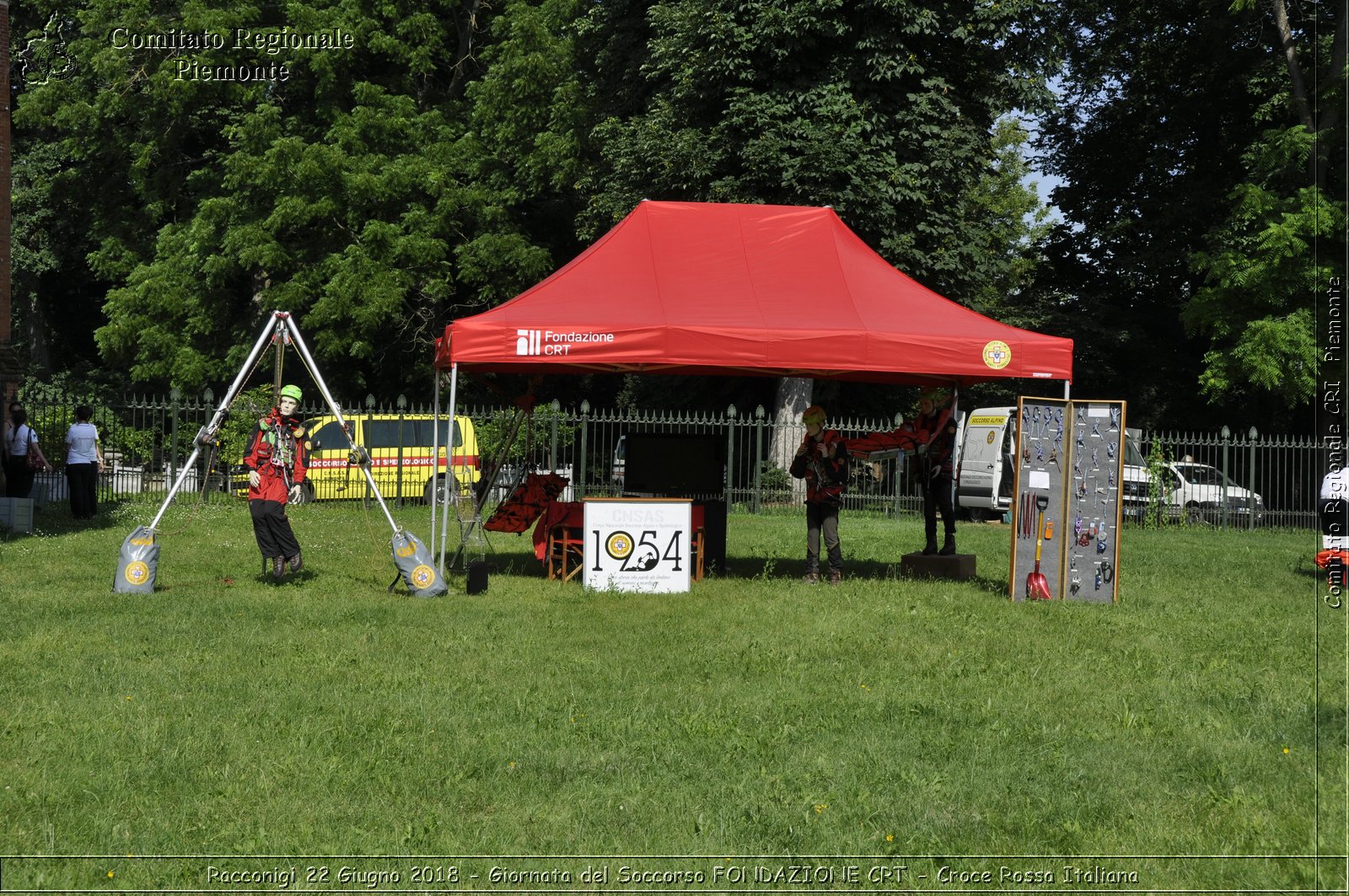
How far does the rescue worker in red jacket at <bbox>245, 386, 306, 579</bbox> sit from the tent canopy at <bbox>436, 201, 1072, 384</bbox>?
1542mm

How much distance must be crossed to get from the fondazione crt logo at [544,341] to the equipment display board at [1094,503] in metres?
4.55

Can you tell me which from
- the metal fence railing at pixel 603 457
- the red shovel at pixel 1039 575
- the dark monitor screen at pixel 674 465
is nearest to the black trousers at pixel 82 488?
the metal fence railing at pixel 603 457

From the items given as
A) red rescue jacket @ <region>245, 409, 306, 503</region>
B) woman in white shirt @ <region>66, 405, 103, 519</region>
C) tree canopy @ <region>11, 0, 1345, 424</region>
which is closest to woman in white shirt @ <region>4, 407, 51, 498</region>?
woman in white shirt @ <region>66, 405, 103, 519</region>

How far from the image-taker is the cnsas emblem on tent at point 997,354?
12680 mm

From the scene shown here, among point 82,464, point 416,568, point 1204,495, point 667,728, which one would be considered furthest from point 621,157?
point 667,728

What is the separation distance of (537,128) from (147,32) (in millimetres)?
9383

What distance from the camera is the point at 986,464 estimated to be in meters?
28.4

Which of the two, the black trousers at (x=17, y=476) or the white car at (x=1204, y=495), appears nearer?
the black trousers at (x=17, y=476)

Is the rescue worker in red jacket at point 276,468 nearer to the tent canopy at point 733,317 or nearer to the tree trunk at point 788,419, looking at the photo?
the tent canopy at point 733,317

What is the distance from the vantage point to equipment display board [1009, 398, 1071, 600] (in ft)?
40.7

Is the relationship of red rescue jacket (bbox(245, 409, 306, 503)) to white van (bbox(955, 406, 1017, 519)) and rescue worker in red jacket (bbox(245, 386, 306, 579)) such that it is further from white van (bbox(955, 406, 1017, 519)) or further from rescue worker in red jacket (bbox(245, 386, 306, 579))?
white van (bbox(955, 406, 1017, 519))

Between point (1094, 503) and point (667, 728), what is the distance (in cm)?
664

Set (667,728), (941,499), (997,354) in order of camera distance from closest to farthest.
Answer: (667,728) < (997,354) < (941,499)

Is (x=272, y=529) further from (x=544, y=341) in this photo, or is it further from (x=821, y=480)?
(x=821, y=480)
